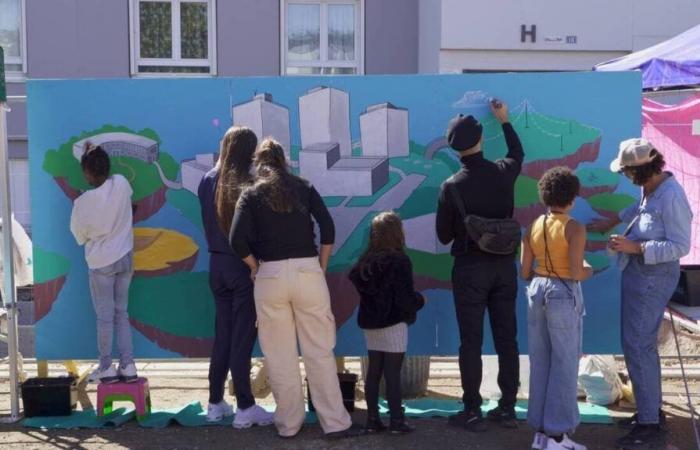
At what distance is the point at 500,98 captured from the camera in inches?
228

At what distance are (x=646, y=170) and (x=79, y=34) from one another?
11.6 meters

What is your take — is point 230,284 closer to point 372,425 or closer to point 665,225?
point 372,425

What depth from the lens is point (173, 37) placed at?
1445 centimetres

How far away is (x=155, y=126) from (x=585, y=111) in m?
2.93

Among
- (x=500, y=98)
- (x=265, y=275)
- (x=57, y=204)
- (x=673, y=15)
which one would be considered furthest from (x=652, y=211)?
(x=673, y=15)

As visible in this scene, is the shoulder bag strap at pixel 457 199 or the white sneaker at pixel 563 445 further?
the shoulder bag strap at pixel 457 199

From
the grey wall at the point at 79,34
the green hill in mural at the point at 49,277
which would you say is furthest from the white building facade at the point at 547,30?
the green hill in mural at the point at 49,277

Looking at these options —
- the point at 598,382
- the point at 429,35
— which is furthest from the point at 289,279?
the point at 429,35

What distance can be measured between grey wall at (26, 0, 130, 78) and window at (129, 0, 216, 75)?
0.26 m

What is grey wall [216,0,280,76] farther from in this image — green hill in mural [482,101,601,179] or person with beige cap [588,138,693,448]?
person with beige cap [588,138,693,448]

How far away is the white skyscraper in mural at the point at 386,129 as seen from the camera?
5840mm

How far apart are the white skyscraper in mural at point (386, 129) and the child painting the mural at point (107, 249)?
1.65m

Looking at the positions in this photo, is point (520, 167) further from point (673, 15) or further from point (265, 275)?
point (673, 15)

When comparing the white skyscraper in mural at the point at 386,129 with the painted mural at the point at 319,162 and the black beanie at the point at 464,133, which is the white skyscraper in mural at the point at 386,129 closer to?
the painted mural at the point at 319,162
